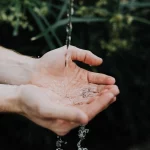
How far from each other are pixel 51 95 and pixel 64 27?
1.12 metres

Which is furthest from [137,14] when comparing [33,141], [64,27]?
[33,141]

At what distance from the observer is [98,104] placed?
187 centimetres

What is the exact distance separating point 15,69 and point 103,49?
34.3 inches

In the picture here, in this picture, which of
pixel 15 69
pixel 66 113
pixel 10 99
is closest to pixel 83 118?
pixel 66 113

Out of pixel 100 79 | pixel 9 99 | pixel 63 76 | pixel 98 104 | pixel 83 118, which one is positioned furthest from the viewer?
pixel 63 76

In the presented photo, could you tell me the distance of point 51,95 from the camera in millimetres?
2053

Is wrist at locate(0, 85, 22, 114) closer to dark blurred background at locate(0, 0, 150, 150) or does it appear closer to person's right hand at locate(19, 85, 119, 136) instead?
person's right hand at locate(19, 85, 119, 136)

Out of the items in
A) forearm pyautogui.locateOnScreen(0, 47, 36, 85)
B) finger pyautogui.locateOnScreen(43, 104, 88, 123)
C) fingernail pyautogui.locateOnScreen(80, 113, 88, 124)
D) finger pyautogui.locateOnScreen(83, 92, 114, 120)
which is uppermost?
forearm pyautogui.locateOnScreen(0, 47, 36, 85)

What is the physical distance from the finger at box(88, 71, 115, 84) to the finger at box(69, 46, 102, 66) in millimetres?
53

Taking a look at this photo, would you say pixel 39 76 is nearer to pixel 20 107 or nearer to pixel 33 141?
pixel 20 107

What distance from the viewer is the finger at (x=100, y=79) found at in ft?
6.81

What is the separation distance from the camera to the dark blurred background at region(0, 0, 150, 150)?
303cm

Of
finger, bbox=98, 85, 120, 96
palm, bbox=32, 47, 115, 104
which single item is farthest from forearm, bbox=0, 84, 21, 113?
finger, bbox=98, 85, 120, 96

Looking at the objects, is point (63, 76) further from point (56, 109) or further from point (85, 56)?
point (56, 109)
